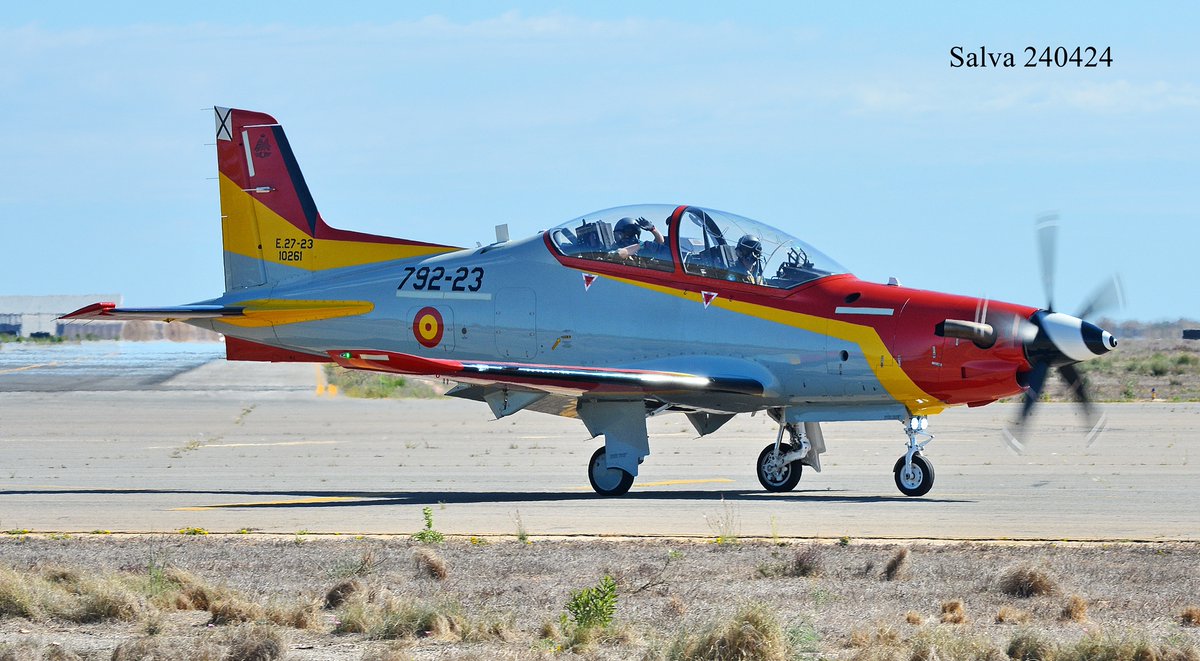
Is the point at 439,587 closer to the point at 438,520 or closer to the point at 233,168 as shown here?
the point at 438,520

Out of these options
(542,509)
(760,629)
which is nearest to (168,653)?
(760,629)

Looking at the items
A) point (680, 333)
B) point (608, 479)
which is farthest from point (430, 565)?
point (680, 333)

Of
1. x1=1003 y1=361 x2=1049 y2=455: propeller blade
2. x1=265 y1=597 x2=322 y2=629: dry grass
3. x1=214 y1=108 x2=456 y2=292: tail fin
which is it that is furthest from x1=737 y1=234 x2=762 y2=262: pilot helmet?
x1=265 y1=597 x2=322 y2=629: dry grass

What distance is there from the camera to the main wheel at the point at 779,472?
1897 centimetres

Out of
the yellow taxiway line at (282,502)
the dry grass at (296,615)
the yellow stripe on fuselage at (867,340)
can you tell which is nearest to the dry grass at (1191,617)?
the dry grass at (296,615)

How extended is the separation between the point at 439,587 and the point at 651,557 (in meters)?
2.19

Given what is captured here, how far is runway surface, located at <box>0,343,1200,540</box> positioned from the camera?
14.9m

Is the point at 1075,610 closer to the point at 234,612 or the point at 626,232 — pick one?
the point at 234,612

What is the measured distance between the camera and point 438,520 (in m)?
15.2

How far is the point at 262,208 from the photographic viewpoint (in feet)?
75.6

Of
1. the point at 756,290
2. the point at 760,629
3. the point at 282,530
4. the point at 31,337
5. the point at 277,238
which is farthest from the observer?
the point at 31,337

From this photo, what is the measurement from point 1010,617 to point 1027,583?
0.93m

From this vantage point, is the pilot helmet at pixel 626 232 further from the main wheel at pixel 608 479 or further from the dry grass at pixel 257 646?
the dry grass at pixel 257 646

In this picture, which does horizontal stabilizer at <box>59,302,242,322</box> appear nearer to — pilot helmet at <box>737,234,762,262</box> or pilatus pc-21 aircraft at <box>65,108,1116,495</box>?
pilatus pc-21 aircraft at <box>65,108,1116,495</box>
